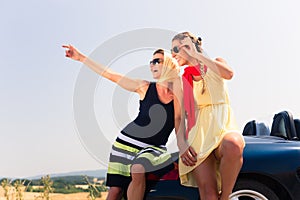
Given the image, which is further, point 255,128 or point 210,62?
point 255,128

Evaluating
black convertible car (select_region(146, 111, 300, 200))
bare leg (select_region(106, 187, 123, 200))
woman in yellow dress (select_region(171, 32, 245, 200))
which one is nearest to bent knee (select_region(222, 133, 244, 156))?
woman in yellow dress (select_region(171, 32, 245, 200))

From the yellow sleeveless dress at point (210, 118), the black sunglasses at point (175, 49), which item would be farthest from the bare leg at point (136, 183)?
the black sunglasses at point (175, 49)

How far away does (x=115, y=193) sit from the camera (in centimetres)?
379

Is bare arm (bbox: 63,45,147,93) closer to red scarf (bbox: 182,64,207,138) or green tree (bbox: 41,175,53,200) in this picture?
red scarf (bbox: 182,64,207,138)

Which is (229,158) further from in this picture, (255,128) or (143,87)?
(255,128)

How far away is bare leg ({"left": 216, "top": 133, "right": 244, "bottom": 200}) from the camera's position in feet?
11.3

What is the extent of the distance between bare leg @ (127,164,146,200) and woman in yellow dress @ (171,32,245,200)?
1.04 feet

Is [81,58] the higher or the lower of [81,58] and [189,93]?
the higher

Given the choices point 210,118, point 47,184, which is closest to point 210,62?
point 210,118

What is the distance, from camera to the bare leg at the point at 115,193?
12.4ft

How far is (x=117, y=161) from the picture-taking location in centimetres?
373

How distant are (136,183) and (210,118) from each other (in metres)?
0.74

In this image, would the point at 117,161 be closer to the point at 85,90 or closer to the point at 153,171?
the point at 153,171

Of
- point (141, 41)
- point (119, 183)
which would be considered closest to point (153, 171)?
point (119, 183)
